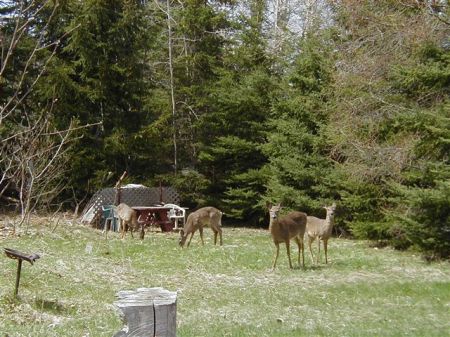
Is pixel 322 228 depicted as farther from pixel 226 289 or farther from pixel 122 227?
pixel 122 227

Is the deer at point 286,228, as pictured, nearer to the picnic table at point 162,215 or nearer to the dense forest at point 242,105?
the dense forest at point 242,105

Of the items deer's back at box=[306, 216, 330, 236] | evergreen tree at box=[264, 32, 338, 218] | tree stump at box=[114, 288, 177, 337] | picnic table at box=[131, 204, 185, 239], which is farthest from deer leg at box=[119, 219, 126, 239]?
tree stump at box=[114, 288, 177, 337]

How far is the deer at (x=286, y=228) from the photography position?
13.2m

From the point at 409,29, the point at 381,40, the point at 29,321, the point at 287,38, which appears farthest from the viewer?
the point at 287,38

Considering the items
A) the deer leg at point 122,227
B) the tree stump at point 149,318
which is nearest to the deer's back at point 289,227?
the deer leg at point 122,227

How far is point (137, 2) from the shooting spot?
24.7 meters

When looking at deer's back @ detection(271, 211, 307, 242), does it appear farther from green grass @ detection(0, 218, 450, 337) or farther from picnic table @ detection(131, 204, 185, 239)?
picnic table @ detection(131, 204, 185, 239)

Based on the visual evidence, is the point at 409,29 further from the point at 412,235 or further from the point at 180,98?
the point at 180,98

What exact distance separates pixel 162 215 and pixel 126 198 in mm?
1457

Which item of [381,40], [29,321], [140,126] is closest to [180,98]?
[140,126]

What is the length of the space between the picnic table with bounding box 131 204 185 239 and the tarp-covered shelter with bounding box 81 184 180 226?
86cm

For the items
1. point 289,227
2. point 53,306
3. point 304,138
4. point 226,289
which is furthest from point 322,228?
point 304,138

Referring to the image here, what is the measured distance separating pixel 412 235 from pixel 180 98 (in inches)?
499

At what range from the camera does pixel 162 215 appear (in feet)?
68.4
